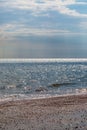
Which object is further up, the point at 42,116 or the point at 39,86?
the point at 42,116

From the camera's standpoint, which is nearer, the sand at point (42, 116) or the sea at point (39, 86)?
the sand at point (42, 116)

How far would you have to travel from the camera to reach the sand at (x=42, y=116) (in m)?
16.7

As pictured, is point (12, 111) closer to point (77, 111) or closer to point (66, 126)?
point (77, 111)

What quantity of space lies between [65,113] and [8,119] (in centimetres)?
312

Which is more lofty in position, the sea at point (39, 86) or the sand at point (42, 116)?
the sand at point (42, 116)

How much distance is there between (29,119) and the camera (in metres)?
18.6

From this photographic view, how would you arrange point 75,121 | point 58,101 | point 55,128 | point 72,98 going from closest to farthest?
1. point 55,128
2. point 75,121
3. point 58,101
4. point 72,98

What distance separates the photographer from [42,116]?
63.7 ft

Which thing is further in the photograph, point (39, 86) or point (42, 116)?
point (39, 86)

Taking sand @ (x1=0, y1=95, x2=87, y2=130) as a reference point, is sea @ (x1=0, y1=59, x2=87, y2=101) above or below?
below

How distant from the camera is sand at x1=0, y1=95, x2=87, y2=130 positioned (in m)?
16.7

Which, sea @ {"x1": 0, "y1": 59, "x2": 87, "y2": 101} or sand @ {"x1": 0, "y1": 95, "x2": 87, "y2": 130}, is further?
sea @ {"x1": 0, "y1": 59, "x2": 87, "y2": 101}

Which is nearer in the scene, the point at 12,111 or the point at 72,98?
the point at 12,111

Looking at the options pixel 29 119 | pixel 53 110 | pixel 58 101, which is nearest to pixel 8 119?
pixel 29 119
